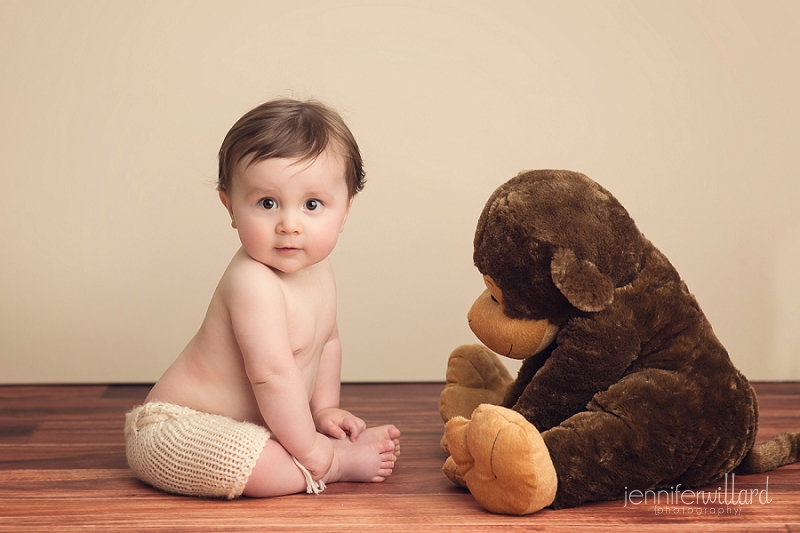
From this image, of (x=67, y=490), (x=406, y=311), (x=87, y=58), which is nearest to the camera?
Answer: (x=67, y=490)

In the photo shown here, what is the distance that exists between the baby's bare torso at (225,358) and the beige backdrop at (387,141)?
0.57 m

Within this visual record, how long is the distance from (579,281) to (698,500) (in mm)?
324

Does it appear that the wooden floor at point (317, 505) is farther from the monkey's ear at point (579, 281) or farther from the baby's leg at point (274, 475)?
the monkey's ear at point (579, 281)

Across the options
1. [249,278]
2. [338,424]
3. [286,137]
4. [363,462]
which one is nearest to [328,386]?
[338,424]

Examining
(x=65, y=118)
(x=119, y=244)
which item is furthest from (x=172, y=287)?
(x=65, y=118)

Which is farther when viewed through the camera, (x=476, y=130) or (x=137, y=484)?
(x=476, y=130)

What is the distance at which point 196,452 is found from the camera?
40.5 inches

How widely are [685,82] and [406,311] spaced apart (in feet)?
2.48

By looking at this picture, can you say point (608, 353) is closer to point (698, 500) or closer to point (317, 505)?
point (698, 500)

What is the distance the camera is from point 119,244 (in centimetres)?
167

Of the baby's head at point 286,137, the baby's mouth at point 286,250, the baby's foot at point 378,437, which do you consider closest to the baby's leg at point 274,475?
the baby's foot at point 378,437

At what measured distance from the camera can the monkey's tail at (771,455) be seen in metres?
1.12

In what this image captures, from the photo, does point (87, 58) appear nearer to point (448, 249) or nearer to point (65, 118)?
point (65, 118)

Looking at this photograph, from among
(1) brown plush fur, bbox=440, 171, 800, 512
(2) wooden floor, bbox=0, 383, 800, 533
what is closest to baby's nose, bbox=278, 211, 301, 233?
(1) brown plush fur, bbox=440, 171, 800, 512
